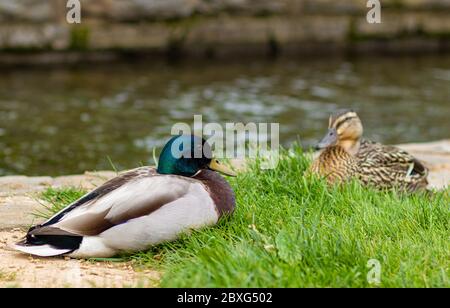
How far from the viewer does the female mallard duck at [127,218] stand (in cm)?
457

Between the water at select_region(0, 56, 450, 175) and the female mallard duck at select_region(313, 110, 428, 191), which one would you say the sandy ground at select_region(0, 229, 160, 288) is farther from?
the water at select_region(0, 56, 450, 175)

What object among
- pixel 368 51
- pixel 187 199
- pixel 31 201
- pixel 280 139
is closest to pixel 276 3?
pixel 368 51

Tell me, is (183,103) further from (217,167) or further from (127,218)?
(127,218)

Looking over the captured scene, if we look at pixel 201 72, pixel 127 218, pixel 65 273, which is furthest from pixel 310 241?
pixel 201 72

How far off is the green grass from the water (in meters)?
3.06

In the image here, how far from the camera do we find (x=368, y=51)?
44.5 ft

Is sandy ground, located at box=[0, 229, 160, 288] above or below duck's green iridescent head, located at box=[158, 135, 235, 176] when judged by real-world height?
below

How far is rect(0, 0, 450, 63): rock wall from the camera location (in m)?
11.6

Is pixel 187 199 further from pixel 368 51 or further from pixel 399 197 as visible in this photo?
pixel 368 51

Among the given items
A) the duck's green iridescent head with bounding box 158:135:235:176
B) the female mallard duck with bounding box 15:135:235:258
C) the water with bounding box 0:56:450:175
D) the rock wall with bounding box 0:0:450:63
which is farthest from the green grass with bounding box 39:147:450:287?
the rock wall with bounding box 0:0:450:63

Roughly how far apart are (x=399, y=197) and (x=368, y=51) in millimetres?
8060

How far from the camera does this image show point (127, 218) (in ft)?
15.0

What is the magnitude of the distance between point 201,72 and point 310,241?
7868 mm

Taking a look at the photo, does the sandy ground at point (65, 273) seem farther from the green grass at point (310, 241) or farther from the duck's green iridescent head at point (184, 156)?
the duck's green iridescent head at point (184, 156)
